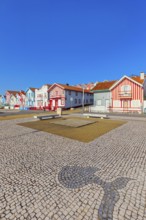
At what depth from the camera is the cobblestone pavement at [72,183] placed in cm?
241

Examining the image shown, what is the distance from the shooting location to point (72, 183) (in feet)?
10.8

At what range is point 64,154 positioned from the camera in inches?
206


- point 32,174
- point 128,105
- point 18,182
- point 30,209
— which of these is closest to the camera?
point 30,209

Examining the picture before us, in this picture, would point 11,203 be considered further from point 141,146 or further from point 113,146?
point 141,146

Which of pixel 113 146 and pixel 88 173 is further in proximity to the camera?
pixel 113 146

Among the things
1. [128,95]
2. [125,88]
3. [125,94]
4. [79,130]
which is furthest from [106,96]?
[79,130]

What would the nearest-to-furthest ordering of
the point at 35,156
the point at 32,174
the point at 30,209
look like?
1. the point at 30,209
2. the point at 32,174
3. the point at 35,156

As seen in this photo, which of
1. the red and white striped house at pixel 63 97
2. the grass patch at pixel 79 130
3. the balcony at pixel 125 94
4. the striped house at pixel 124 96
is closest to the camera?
the grass patch at pixel 79 130

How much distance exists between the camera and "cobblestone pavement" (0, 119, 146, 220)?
7.90 feet

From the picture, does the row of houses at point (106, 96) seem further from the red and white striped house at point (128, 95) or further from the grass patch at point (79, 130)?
the grass patch at point (79, 130)

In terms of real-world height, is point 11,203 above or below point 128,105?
below

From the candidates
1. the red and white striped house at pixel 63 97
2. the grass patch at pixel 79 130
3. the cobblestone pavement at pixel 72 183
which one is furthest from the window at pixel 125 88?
the cobblestone pavement at pixel 72 183

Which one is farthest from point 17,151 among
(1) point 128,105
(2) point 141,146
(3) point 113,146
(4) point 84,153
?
(1) point 128,105

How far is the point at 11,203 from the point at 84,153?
10.6 ft
